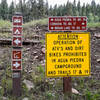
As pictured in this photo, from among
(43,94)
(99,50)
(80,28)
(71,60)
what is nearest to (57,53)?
(71,60)

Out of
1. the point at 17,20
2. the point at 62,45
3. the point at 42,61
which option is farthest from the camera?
the point at 42,61

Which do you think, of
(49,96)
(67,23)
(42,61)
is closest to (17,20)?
(67,23)

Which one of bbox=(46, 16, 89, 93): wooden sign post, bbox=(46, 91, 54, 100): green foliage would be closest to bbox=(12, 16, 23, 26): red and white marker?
bbox=(46, 16, 89, 93): wooden sign post

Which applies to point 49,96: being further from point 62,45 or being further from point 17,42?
point 17,42

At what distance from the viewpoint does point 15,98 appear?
4.13m

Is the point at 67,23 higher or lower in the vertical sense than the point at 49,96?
higher

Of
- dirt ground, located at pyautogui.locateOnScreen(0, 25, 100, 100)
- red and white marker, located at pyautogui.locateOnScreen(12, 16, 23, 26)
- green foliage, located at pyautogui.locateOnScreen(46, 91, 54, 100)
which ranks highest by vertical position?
red and white marker, located at pyautogui.locateOnScreen(12, 16, 23, 26)

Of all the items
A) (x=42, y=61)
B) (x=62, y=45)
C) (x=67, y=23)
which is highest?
(x=67, y=23)

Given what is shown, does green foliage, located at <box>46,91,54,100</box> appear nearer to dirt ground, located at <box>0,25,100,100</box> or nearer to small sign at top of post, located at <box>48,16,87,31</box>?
dirt ground, located at <box>0,25,100,100</box>

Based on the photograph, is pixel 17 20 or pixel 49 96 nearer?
pixel 17 20

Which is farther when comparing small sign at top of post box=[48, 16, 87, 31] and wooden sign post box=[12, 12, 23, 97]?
wooden sign post box=[12, 12, 23, 97]

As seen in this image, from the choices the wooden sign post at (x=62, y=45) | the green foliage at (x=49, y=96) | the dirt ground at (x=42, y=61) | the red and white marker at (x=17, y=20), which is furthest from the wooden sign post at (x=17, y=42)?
the dirt ground at (x=42, y=61)

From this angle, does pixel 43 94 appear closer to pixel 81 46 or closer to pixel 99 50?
pixel 81 46

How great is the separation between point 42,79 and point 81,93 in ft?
4.17
